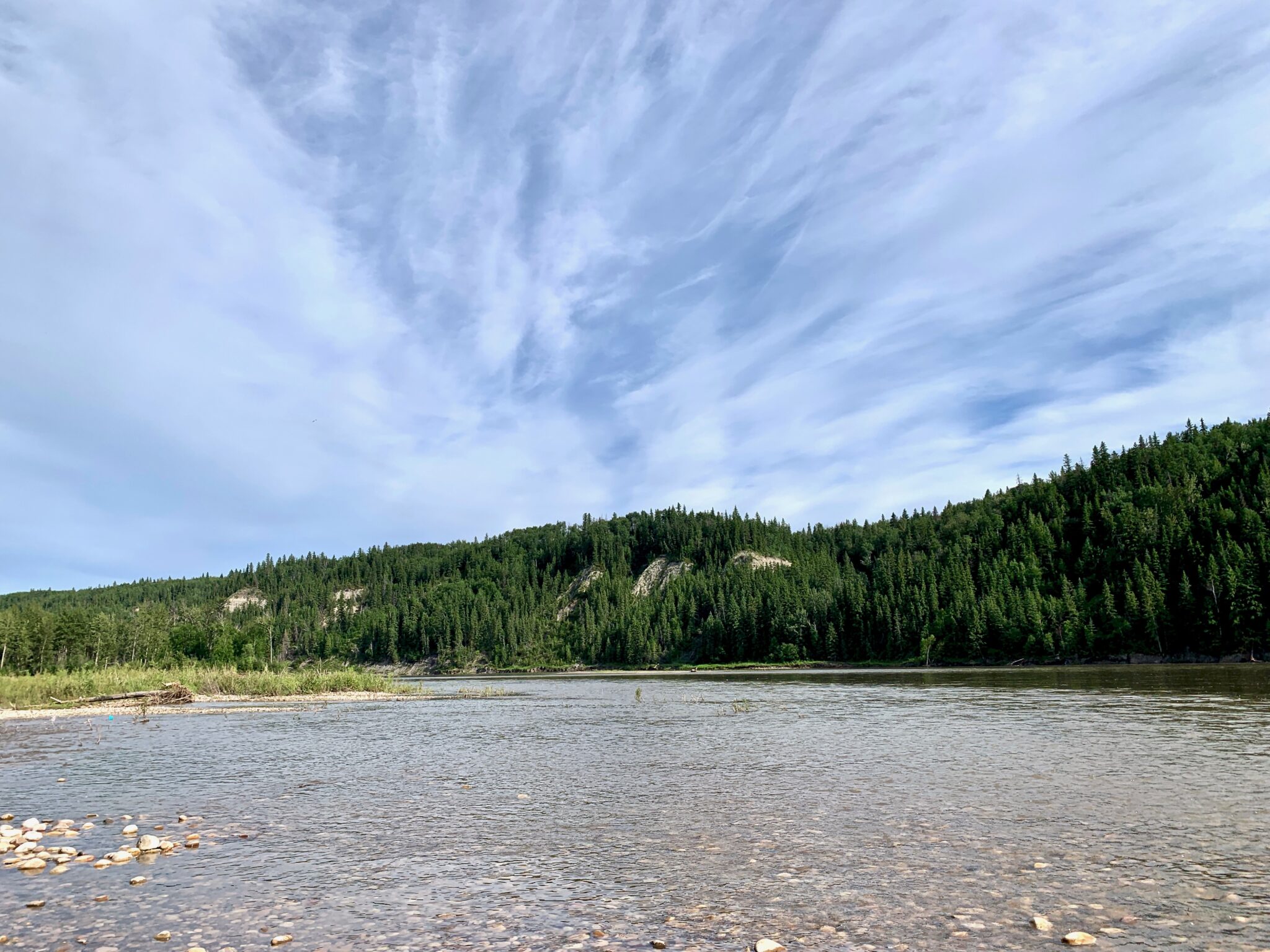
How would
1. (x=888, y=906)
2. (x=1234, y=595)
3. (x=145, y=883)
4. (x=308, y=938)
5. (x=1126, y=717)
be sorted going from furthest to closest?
(x=1234, y=595), (x=1126, y=717), (x=145, y=883), (x=888, y=906), (x=308, y=938)

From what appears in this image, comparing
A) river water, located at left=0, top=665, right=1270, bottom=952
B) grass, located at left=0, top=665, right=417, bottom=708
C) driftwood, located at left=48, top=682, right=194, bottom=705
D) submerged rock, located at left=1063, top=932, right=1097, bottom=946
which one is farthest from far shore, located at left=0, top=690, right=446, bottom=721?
submerged rock, located at left=1063, top=932, right=1097, bottom=946

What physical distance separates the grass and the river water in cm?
3422

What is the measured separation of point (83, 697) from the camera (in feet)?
228

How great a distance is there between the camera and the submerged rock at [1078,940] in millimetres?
11031

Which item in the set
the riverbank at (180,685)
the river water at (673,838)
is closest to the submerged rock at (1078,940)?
the river water at (673,838)

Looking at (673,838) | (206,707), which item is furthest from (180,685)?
(673,838)

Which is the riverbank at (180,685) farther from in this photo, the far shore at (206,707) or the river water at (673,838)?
the river water at (673,838)

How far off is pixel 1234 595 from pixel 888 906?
178m

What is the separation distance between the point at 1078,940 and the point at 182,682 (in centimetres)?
9263

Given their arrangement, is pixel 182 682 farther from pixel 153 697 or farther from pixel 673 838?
pixel 673 838

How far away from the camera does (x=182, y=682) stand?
8275 centimetres

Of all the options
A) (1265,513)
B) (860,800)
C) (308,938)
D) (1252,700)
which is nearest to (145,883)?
(308,938)

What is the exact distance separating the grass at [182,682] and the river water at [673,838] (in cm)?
→ 3422

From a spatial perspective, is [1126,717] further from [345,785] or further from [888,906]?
[345,785]
